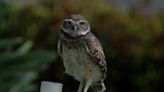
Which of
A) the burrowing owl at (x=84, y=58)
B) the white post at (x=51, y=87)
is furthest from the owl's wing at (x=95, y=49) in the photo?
the white post at (x=51, y=87)

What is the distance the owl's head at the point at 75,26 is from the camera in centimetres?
388

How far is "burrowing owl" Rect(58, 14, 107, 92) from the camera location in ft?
13.1

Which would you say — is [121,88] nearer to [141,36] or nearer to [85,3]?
[141,36]

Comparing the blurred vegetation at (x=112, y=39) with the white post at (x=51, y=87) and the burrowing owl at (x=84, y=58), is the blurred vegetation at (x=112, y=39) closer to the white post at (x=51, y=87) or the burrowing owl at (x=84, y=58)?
the burrowing owl at (x=84, y=58)

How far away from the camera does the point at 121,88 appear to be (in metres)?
11.1

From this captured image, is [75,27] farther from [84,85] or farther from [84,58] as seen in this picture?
[84,85]

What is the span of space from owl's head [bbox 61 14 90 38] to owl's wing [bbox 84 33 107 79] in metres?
0.11

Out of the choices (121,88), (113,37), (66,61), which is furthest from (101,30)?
(66,61)

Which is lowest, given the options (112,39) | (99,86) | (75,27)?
(112,39)

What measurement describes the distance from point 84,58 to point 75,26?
255 mm

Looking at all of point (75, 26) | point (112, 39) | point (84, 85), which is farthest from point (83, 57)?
point (112, 39)

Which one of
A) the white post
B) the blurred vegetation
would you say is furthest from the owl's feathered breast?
the blurred vegetation

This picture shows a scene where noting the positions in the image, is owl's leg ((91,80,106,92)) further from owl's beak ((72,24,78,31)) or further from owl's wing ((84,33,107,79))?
owl's beak ((72,24,78,31))

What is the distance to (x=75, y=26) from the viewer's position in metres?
3.89
